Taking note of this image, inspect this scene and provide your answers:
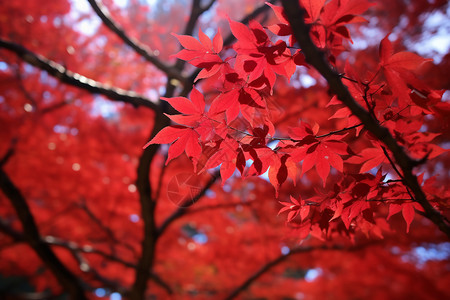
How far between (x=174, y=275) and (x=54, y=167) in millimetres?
4000

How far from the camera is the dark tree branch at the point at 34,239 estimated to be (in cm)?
373

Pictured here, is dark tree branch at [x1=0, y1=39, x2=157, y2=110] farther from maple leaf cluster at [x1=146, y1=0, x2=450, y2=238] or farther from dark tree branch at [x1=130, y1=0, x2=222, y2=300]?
maple leaf cluster at [x1=146, y1=0, x2=450, y2=238]

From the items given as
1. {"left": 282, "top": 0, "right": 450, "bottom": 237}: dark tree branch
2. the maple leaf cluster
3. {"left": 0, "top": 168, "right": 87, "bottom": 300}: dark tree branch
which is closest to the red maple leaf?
Answer: the maple leaf cluster

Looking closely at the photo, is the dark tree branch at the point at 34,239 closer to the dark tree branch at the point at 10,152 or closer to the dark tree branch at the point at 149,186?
the dark tree branch at the point at 10,152

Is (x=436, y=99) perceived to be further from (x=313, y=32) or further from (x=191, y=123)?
(x=191, y=123)

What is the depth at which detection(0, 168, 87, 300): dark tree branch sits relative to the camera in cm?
373

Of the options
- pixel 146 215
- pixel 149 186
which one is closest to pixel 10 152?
pixel 146 215

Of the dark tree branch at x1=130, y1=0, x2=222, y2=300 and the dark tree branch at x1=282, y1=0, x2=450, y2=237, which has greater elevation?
the dark tree branch at x1=130, y1=0, x2=222, y2=300

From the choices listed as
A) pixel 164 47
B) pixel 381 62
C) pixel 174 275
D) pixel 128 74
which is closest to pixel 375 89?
pixel 381 62

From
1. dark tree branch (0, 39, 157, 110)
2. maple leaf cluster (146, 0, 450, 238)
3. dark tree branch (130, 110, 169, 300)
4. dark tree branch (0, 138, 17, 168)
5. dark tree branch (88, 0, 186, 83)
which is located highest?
dark tree branch (0, 138, 17, 168)

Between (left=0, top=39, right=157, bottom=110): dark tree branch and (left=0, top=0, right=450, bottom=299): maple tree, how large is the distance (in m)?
0.01

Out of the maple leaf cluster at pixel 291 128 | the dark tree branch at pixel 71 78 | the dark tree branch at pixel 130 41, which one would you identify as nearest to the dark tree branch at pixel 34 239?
the dark tree branch at pixel 71 78

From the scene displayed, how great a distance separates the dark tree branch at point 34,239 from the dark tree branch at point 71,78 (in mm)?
1691

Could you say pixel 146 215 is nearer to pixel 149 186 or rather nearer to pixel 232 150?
pixel 149 186
